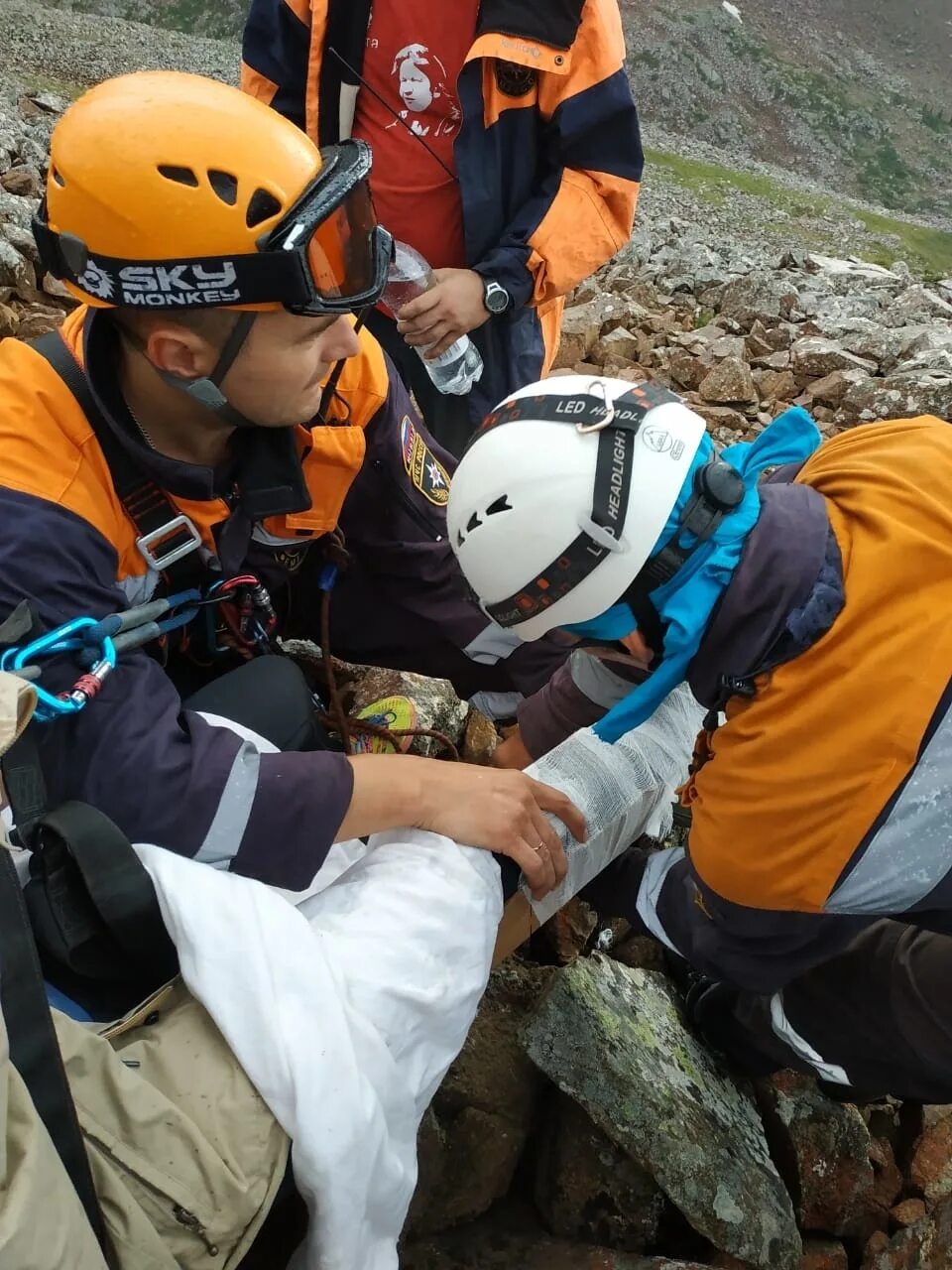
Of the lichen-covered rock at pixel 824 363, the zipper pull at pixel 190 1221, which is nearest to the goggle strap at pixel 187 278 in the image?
the zipper pull at pixel 190 1221

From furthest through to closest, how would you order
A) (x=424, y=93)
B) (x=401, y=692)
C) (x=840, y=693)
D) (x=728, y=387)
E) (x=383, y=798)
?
(x=728, y=387)
(x=401, y=692)
(x=424, y=93)
(x=383, y=798)
(x=840, y=693)

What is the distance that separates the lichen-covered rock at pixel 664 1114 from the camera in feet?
9.00

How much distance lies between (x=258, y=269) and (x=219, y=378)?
0.34 meters

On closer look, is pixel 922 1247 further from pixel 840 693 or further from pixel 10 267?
pixel 10 267

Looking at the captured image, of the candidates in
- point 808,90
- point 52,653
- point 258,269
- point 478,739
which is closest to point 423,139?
point 258,269

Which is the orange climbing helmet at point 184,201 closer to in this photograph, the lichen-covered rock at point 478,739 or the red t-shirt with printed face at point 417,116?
the red t-shirt with printed face at point 417,116

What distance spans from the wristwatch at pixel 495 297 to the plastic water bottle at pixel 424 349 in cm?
22

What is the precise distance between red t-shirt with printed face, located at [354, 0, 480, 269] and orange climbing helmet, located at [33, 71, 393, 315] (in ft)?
5.34

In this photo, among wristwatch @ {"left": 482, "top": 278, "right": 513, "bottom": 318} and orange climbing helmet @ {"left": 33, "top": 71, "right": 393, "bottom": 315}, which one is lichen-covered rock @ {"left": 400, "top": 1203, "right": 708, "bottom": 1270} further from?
wristwatch @ {"left": 482, "top": 278, "right": 513, "bottom": 318}

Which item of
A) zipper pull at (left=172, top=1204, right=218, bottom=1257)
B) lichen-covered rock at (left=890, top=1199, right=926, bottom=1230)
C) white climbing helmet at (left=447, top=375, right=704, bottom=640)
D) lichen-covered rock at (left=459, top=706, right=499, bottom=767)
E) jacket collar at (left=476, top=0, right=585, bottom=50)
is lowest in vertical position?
lichen-covered rock at (left=890, top=1199, right=926, bottom=1230)

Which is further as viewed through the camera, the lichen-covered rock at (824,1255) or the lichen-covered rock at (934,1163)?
the lichen-covered rock at (934,1163)

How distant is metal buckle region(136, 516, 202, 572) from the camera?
260cm

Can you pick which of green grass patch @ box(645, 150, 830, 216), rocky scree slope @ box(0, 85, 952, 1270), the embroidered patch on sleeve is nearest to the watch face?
the embroidered patch on sleeve

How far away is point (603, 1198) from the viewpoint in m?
2.86
